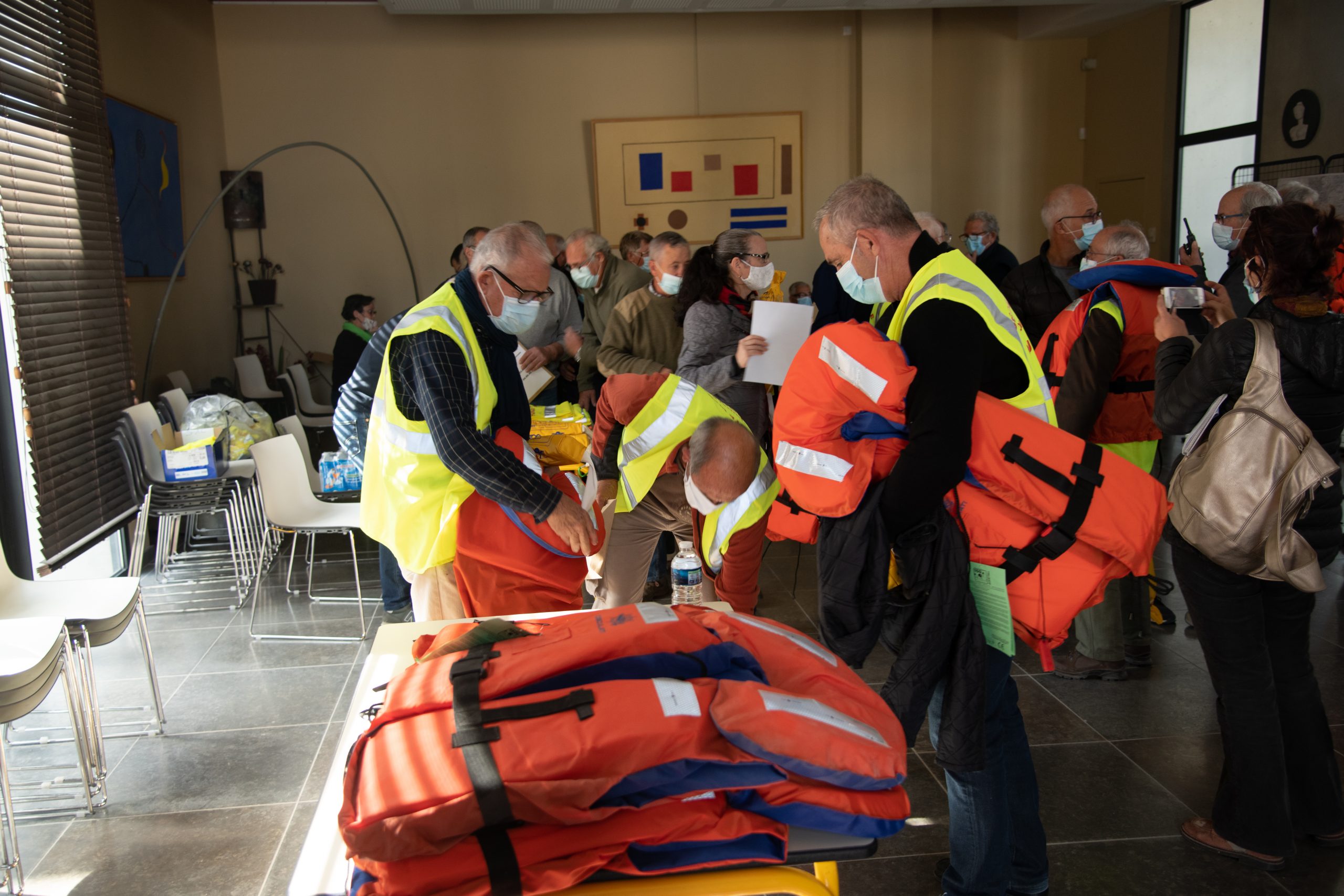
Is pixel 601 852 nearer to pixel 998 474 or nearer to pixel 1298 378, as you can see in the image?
pixel 998 474

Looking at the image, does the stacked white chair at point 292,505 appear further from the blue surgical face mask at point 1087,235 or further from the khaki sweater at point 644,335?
the blue surgical face mask at point 1087,235

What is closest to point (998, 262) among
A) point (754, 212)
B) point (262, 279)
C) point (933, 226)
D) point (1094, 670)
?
point (933, 226)

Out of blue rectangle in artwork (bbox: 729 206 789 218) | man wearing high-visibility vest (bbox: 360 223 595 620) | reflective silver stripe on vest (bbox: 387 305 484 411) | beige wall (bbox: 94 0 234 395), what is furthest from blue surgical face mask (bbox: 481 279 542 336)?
blue rectangle in artwork (bbox: 729 206 789 218)

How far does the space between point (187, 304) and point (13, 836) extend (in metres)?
5.64

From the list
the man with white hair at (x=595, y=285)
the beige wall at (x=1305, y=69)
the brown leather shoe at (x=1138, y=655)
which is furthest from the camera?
the beige wall at (x=1305, y=69)

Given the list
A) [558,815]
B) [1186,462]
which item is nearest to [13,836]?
[558,815]

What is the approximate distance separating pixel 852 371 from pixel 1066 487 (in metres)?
0.42

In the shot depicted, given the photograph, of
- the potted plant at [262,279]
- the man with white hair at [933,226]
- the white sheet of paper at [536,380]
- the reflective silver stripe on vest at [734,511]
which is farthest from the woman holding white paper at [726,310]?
the potted plant at [262,279]

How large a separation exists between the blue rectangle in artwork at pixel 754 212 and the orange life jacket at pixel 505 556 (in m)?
7.19

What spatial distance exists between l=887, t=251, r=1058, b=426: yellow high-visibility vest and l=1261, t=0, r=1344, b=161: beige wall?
5975 mm

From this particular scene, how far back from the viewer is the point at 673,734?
1.16 m

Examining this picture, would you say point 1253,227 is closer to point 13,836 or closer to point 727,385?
point 727,385

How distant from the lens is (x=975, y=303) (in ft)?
5.60

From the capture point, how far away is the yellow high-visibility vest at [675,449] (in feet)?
8.52
